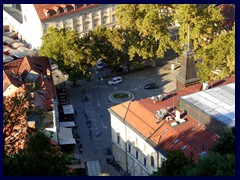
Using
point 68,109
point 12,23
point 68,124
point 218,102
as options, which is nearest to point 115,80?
point 68,109

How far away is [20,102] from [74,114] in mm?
24953

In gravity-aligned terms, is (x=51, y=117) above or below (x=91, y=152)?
above

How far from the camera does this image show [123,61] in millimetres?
76812

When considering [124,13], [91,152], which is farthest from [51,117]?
[124,13]

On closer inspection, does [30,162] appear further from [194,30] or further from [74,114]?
[194,30]

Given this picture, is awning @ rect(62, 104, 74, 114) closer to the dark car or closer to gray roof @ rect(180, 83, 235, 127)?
the dark car

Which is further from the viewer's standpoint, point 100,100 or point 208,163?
point 100,100

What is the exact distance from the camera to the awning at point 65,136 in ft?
189

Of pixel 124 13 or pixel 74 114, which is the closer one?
pixel 74 114

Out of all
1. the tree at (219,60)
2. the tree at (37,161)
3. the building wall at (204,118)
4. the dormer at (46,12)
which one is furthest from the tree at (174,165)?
the dormer at (46,12)

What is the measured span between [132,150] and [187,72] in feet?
34.6

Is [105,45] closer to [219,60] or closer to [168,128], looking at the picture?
[219,60]

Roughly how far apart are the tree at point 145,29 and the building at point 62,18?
319 inches

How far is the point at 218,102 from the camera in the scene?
167ft
